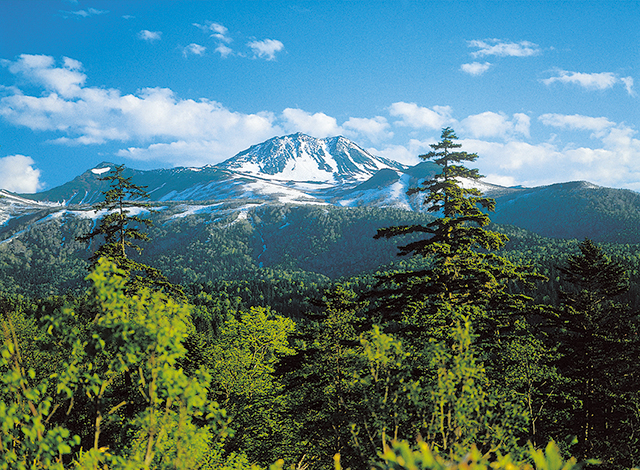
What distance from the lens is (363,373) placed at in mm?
10867

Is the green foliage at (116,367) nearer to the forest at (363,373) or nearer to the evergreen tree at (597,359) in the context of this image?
the forest at (363,373)

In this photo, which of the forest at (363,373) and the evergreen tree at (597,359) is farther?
the evergreen tree at (597,359)

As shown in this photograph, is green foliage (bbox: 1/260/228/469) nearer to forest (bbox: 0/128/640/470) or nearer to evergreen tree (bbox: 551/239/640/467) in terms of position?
forest (bbox: 0/128/640/470)

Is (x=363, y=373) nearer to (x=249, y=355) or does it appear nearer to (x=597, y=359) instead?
(x=597, y=359)

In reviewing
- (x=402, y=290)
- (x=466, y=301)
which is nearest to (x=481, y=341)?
(x=466, y=301)

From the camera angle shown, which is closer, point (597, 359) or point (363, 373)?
point (363, 373)

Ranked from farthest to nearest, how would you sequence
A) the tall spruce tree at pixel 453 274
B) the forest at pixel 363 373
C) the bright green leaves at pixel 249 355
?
the bright green leaves at pixel 249 355 < the tall spruce tree at pixel 453 274 < the forest at pixel 363 373

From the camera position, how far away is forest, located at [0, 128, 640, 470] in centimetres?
602

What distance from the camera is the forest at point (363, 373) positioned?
6020 mm

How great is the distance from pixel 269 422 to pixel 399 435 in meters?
16.8

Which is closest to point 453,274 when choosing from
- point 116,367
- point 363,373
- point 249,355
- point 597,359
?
point 363,373

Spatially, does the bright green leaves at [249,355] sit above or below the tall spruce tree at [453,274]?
below

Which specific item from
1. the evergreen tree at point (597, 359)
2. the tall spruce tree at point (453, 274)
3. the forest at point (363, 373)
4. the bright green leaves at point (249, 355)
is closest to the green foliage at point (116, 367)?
the forest at point (363, 373)

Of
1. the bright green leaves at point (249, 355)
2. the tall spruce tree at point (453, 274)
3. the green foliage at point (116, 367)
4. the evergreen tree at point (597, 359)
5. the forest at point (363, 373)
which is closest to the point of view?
the green foliage at point (116, 367)
